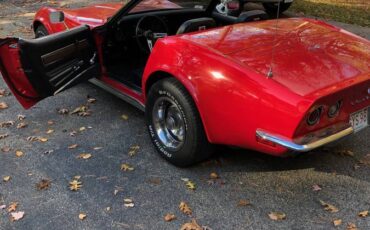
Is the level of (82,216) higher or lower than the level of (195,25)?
lower

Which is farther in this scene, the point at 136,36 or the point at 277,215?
the point at 136,36

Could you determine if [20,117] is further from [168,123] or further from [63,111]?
[168,123]

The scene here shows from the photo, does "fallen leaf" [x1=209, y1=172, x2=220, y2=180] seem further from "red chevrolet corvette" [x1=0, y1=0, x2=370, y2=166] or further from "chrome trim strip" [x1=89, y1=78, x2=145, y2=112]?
"chrome trim strip" [x1=89, y1=78, x2=145, y2=112]

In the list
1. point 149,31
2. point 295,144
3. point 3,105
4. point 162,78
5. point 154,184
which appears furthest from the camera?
point 3,105

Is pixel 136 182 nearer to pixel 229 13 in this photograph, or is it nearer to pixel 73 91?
pixel 229 13

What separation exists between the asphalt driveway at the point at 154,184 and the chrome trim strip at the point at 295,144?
2.00 feet

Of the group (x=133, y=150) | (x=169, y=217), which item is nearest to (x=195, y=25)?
(x=133, y=150)

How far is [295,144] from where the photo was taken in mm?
2881

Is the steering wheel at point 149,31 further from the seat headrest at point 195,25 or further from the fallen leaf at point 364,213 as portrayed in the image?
the fallen leaf at point 364,213

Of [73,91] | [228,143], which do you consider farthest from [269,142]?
[73,91]

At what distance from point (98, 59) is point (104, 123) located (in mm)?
706

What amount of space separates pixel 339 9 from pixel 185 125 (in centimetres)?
767

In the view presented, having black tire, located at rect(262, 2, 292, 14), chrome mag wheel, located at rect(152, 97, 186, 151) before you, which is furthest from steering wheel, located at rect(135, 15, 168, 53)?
black tire, located at rect(262, 2, 292, 14)

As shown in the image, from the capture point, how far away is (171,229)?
10.3ft
